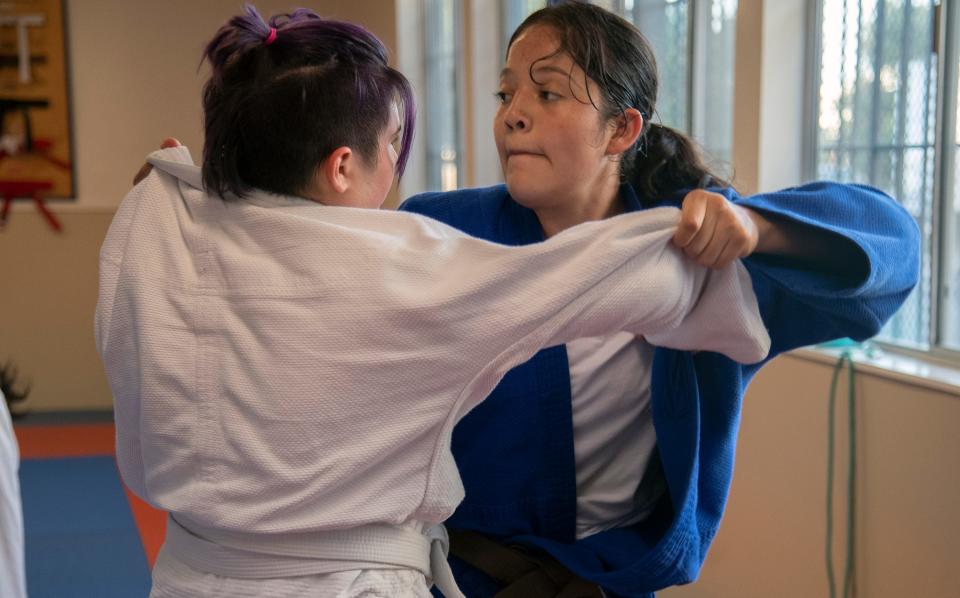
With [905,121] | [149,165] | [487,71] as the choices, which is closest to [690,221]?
[149,165]

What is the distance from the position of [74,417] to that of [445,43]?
3227 millimetres

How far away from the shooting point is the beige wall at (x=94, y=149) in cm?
646

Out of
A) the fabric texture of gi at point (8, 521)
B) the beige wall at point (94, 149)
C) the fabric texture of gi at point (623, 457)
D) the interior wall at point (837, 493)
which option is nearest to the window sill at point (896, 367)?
the interior wall at point (837, 493)

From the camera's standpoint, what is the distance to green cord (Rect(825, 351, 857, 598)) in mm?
2490

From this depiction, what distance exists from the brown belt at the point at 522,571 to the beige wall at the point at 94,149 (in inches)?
209

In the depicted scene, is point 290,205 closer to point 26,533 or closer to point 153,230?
point 153,230

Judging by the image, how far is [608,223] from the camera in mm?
1058

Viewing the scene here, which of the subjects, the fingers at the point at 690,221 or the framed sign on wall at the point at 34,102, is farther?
the framed sign on wall at the point at 34,102

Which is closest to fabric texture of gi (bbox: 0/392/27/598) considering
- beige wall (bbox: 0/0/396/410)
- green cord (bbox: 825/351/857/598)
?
green cord (bbox: 825/351/857/598)

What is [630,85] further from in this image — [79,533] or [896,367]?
[79,533]

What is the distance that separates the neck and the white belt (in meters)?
0.57

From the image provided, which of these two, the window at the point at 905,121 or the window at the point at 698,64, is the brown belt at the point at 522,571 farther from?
the window at the point at 698,64

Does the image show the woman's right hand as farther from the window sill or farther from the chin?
the window sill

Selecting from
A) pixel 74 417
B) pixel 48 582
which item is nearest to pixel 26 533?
pixel 48 582
